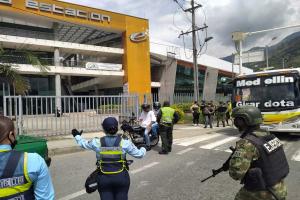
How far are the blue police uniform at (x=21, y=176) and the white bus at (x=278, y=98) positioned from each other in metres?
12.2

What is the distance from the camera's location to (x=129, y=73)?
41.9 m

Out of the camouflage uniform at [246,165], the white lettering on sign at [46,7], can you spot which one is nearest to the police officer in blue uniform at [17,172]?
the camouflage uniform at [246,165]

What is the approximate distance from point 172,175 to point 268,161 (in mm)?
5190

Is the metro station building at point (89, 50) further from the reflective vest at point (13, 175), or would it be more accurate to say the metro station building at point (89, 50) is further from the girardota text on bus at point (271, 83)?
the reflective vest at point (13, 175)

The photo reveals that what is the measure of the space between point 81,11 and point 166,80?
1417cm

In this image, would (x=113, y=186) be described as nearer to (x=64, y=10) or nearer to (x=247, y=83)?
(x=247, y=83)

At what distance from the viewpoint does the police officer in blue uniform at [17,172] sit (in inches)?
99.9

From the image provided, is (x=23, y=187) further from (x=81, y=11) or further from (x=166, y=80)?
(x=166, y=80)

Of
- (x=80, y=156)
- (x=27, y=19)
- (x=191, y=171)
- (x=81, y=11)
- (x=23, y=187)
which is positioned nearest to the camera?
(x=23, y=187)

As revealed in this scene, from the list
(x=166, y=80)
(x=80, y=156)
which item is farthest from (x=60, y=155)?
(x=166, y=80)

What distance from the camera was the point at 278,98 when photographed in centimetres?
1455

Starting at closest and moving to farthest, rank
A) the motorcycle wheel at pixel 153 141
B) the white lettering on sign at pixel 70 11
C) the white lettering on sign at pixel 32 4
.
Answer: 1. the motorcycle wheel at pixel 153 141
2. the white lettering on sign at pixel 32 4
3. the white lettering on sign at pixel 70 11

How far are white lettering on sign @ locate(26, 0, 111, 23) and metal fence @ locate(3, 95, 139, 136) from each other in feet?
67.6

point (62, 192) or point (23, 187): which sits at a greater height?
point (23, 187)
